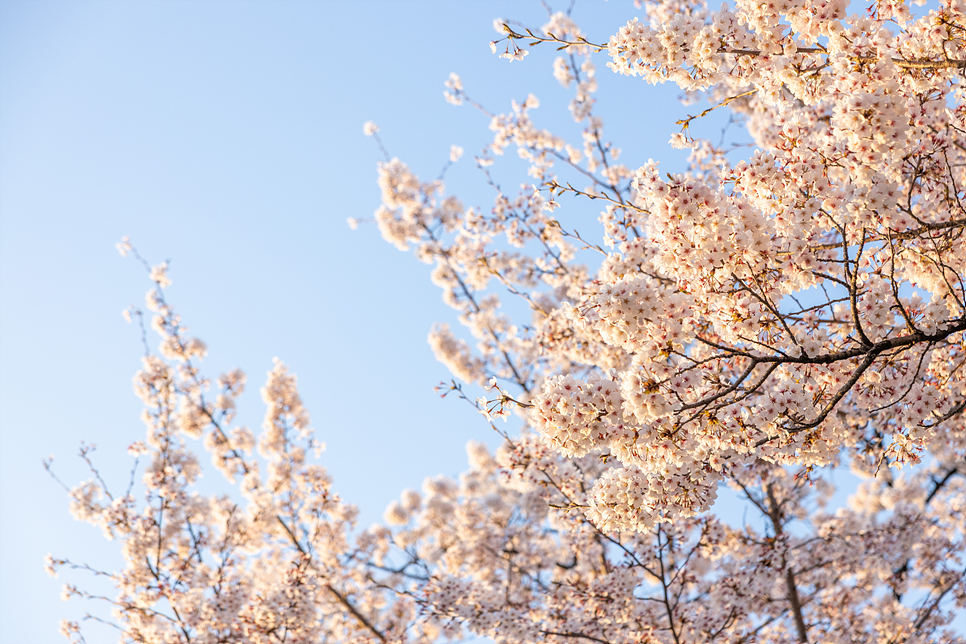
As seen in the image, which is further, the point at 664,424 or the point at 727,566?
the point at 727,566

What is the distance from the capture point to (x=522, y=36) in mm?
4184

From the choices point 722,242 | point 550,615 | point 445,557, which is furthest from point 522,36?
point 445,557

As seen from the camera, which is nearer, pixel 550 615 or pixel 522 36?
pixel 522 36

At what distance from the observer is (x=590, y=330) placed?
20.3 feet

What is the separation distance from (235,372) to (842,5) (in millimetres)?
12189

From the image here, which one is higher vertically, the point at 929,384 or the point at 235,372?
the point at 235,372

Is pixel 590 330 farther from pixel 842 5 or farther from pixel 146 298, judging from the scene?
pixel 146 298

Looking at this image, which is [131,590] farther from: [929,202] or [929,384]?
A: [929,202]

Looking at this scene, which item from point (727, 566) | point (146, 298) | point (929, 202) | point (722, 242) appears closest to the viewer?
point (722, 242)

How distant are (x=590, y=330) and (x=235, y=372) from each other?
9234 millimetres

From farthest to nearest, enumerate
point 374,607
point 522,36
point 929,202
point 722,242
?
1. point 374,607
2. point 929,202
3. point 522,36
4. point 722,242

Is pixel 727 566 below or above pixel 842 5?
below

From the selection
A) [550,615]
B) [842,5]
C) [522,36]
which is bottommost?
[550,615]

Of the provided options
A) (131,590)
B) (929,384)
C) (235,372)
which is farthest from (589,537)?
(235,372)
